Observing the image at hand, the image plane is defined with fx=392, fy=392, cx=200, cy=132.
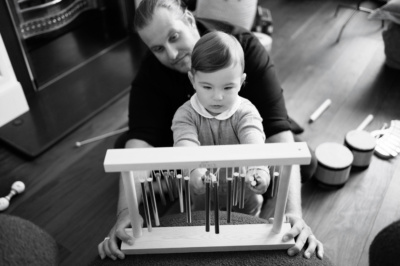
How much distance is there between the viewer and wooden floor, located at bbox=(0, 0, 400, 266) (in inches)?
57.7

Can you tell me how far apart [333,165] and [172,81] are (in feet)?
2.45

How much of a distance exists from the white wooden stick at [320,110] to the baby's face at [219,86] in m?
1.13

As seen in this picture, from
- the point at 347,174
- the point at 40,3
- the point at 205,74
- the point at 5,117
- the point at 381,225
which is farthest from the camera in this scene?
the point at 40,3

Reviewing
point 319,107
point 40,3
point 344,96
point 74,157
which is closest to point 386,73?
point 344,96

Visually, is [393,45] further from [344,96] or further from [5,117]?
[5,117]

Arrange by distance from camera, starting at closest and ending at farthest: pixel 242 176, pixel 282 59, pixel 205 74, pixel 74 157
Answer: pixel 242 176, pixel 205 74, pixel 74 157, pixel 282 59

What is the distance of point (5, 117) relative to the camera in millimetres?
1967

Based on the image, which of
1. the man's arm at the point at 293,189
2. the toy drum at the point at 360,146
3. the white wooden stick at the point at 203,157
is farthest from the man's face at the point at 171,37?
the toy drum at the point at 360,146

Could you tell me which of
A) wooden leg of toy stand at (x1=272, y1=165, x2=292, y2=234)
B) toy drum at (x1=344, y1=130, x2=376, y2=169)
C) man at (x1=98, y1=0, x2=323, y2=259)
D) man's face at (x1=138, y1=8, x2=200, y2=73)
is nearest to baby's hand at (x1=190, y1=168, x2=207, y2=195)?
wooden leg of toy stand at (x1=272, y1=165, x2=292, y2=234)

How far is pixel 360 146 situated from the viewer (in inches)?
62.2

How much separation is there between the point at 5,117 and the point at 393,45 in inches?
81.8

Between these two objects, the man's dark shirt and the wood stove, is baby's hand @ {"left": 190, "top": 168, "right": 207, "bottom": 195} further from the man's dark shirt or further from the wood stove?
the wood stove

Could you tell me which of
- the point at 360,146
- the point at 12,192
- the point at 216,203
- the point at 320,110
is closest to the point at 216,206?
the point at 216,203

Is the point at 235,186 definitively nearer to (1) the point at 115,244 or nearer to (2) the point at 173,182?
(2) the point at 173,182
